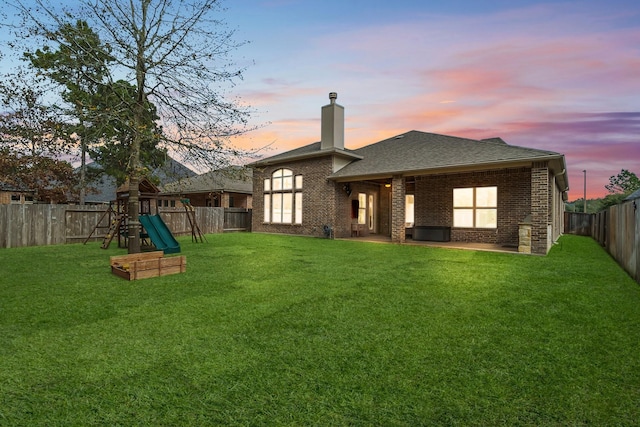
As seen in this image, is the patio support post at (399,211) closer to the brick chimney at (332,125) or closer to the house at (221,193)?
the brick chimney at (332,125)

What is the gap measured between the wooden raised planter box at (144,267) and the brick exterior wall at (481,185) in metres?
11.0

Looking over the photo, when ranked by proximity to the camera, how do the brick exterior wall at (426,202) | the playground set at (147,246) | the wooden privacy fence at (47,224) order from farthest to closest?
the wooden privacy fence at (47,224)
the brick exterior wall at (426,202)
the playground set at (147,246)

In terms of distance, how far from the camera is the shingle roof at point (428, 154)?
37.0ft

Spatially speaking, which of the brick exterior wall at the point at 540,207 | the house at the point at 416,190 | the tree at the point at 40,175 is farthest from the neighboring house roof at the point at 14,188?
the brick exterior wall at the point at 540,207

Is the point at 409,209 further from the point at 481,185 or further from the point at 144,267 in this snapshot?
the point at 144,267

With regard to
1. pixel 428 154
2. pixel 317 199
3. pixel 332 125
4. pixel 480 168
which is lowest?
pixel 317 199

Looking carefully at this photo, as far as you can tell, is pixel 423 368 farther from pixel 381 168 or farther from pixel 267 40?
pixel 381 168

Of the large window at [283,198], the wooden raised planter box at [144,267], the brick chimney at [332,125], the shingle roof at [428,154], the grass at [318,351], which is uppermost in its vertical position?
the brick chimney at [332,125]

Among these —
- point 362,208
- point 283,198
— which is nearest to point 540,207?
point 362,208

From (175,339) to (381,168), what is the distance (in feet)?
39.7

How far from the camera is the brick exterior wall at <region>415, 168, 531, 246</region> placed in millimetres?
12844

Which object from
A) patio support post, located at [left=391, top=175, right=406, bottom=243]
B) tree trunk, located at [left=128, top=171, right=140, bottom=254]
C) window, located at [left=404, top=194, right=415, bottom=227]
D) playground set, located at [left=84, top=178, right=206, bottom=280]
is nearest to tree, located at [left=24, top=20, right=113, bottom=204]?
tree trunk, located at [left=128, top=171, right=140, bottom=254]

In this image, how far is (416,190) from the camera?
50.4 feet

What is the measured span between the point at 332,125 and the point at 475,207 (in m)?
7.42
